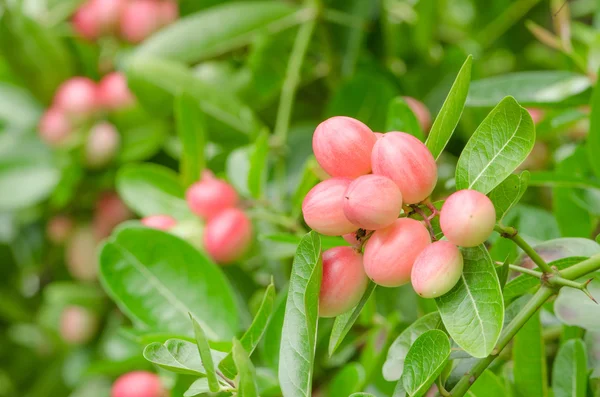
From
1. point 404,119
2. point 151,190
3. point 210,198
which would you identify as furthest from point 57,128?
point 404,119

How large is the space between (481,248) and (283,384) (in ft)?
0.44

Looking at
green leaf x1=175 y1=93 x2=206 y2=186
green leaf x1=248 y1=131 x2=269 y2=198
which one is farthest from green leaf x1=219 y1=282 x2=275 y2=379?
green leaf x1=175 y1=93 x2=206 y2=186

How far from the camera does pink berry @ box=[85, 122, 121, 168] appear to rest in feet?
3.12

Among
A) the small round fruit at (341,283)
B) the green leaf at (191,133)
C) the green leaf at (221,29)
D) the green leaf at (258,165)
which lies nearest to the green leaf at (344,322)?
the small round fruit at (341,283)

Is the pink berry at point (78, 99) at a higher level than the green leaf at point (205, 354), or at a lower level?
lower

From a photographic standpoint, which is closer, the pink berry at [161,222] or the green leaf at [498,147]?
the green leaf at [498,147]

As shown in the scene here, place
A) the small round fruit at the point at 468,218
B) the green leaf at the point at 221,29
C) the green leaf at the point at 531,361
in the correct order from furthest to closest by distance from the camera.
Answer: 1. the green leaf at the point at 221,29
2. the green leaf at the point at 531,361
3. the small round fruit at the point at 468,218

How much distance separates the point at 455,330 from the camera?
366mm

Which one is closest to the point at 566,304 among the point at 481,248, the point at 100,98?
the point at 481,248

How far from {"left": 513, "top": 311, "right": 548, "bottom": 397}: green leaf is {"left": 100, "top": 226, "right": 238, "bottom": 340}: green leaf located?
22cm

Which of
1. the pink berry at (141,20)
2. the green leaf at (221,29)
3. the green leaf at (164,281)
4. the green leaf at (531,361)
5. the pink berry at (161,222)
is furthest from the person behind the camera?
the pink berry at (141,20)

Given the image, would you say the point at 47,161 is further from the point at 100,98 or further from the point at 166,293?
the point at 166,293

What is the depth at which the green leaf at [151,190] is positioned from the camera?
765mm

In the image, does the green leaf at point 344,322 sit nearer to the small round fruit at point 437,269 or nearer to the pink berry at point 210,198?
the small round fruit at point 437,269
